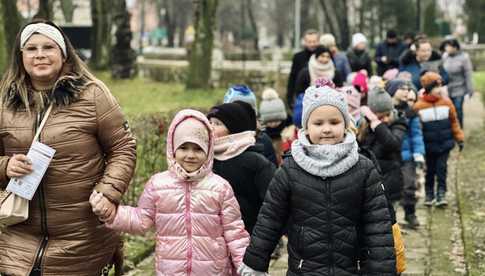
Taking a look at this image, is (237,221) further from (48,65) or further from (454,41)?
(454,41)

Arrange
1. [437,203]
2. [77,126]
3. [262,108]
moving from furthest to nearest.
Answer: [437,203]
[262,108]
[77,126]

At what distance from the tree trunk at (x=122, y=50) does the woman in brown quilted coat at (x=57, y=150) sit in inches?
749

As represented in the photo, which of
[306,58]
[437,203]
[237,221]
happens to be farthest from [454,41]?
[237,221]

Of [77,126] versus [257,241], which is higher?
[77,126]

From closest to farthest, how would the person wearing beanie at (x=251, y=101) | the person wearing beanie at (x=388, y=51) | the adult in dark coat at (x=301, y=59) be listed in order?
the person wearing beanie at (x=251, y=101)
the adult in dark coat at (x=301, y=59)
the person wearing beanie at (x=388, y=51)

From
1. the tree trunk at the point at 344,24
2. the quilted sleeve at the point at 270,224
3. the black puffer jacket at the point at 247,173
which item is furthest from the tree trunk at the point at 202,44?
the tree trunk at the point at 344,24

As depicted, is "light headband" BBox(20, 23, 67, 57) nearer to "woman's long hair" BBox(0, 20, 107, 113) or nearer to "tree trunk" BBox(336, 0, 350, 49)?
"woman's long hair" BBox(0, 20, 107, 113)

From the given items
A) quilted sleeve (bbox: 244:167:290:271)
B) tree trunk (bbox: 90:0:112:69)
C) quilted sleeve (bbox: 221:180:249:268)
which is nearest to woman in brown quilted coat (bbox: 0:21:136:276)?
quilted sleeve (bbox: 221:180:249:268)

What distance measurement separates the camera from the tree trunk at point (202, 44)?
1903cm

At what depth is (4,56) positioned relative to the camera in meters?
13.5

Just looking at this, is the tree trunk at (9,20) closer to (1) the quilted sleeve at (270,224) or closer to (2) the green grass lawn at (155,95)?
(2) the green grass lawn at (155,95)

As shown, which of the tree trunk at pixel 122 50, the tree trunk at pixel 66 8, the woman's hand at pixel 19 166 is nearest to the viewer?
the woman's hand at pixel 19 166

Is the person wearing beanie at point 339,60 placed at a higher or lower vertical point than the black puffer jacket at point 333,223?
higher

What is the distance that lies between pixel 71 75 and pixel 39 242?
88 centimetres
